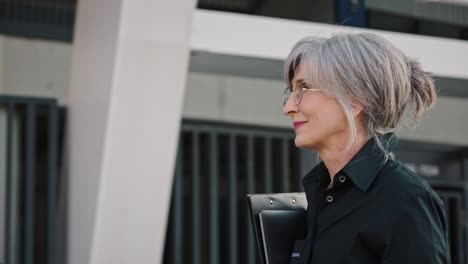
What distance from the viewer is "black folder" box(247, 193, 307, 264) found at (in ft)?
7.65

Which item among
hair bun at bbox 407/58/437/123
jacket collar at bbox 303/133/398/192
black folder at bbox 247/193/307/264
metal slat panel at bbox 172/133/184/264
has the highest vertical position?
hair bun at bbox 407/58/437/123

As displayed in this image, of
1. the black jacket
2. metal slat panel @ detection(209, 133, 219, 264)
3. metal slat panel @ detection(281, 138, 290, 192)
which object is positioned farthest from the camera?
metal slat panel @ detection(281, 138, 290, 192)

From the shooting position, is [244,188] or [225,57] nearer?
[225,57]

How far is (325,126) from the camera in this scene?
215 cm

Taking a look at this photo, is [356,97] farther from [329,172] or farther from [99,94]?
[99,94]

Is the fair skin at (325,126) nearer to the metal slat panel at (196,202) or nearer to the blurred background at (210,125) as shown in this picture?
the blurred background at (210,125)

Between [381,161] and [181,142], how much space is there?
500 cm

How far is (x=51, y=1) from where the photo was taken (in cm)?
734

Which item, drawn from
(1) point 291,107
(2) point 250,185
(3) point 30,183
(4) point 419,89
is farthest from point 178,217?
(4) point 419,89

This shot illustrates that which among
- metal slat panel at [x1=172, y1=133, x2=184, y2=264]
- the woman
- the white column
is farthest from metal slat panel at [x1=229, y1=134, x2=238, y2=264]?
the woman

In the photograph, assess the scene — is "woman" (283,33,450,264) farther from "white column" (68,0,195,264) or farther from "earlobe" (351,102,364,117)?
"white column" (68,0,195,264)

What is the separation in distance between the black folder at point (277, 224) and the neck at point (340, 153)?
228mm

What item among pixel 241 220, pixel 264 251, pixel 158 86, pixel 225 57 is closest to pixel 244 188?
pixel 241 220

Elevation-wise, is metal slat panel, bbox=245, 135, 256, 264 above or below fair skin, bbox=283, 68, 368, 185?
below
